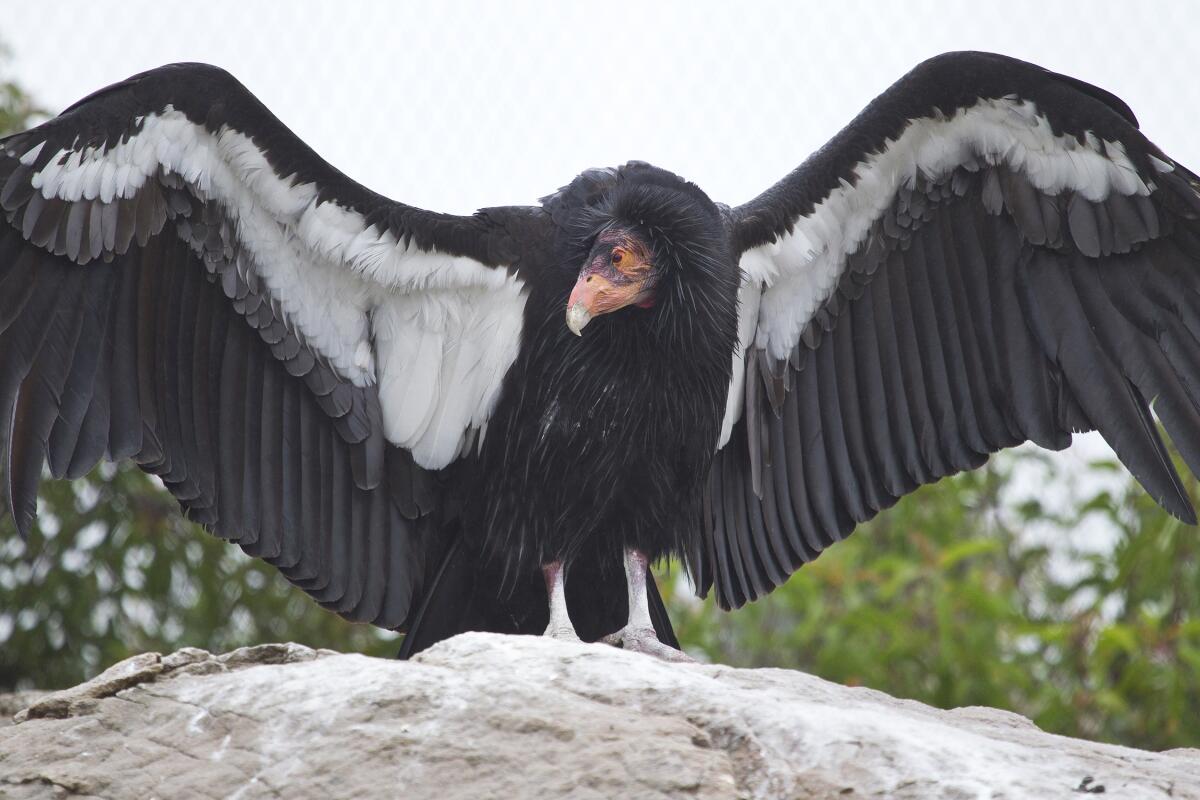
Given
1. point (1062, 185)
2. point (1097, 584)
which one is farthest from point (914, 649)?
point (1062, 185)

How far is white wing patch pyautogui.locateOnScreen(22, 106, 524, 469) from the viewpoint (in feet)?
15.0

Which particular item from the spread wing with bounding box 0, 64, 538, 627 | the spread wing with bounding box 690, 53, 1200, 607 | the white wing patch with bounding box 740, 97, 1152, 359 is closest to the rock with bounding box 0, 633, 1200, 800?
the spread wing with bounding box 0, 64, 538, 627

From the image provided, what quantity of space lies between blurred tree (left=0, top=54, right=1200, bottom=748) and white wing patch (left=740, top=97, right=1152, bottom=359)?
2.27 m

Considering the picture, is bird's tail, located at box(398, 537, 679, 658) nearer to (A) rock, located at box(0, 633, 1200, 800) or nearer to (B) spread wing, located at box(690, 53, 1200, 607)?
(B) spread wing, located at box(690, 53, 1200, 607)

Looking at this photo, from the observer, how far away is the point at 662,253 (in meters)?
4.76

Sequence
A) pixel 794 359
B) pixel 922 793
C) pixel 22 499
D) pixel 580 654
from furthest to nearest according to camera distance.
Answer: pixel 794 359, pixel 22 499, pixel 580 654, pixel 922 793

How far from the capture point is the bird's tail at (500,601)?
16.0 feet

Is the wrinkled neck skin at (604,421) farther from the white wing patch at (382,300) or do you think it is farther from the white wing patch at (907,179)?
the white wing patch at (907,179)

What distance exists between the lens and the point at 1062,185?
4.80 m

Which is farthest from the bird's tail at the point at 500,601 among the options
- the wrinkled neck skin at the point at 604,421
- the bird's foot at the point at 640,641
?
the bird's foot at the point at 640,641

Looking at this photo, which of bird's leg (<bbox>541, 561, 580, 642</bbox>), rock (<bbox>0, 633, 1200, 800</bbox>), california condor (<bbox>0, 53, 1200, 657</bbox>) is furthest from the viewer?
bird's leg (<bbox>541, 561, 580, 642</bbox>)

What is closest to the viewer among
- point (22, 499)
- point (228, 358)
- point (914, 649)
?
point (22, 499)

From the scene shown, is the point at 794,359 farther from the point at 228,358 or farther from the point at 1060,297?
the point at 228,358

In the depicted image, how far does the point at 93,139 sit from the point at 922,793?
2.84 m
